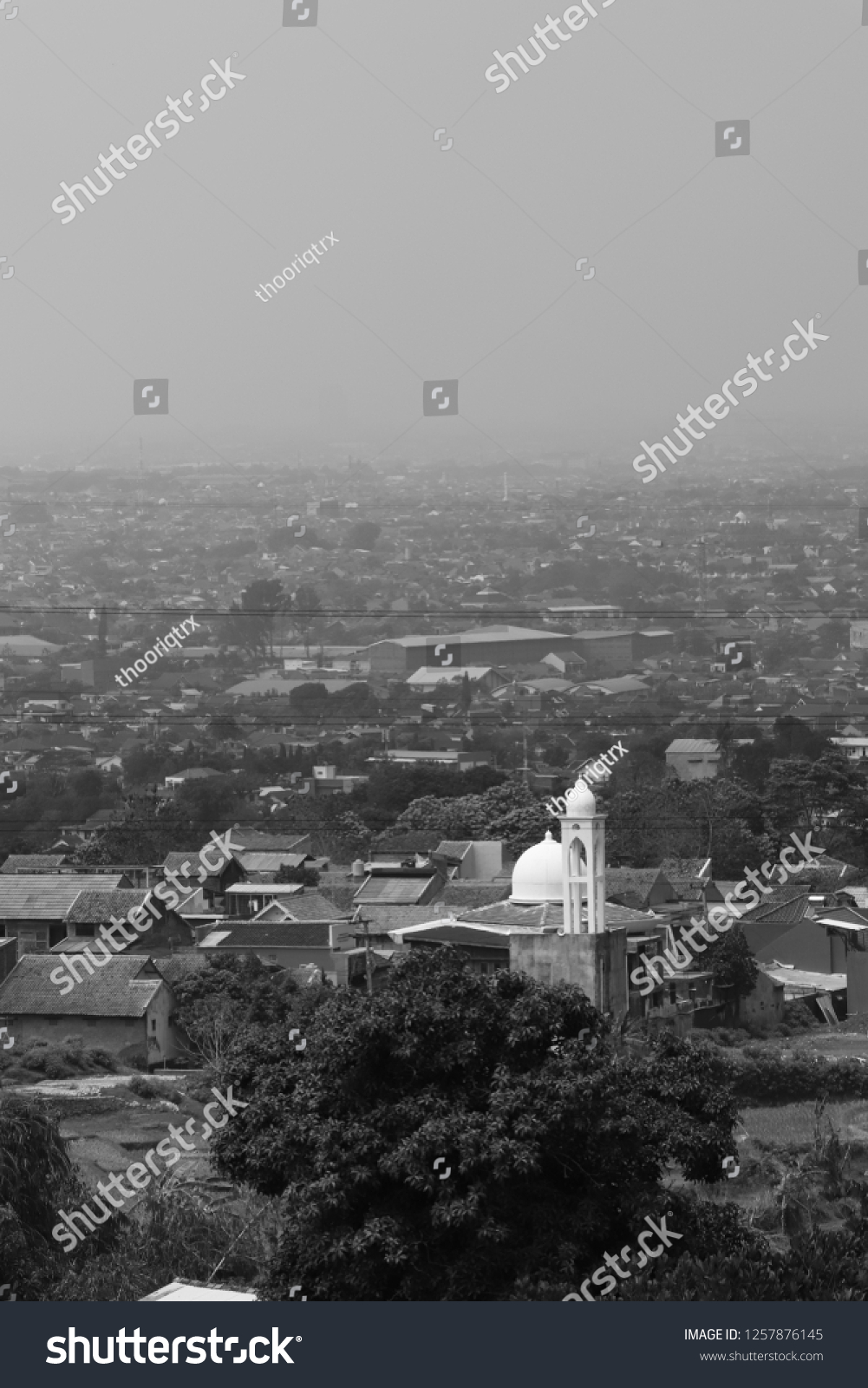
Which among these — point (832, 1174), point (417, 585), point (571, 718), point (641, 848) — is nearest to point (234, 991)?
point (832, 1174)

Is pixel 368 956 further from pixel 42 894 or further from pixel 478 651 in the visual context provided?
pixel 478 651

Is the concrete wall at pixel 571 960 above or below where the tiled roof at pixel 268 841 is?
above

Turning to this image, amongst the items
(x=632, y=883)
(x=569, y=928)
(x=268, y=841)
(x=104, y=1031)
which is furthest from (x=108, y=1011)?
(x=268, y=841)

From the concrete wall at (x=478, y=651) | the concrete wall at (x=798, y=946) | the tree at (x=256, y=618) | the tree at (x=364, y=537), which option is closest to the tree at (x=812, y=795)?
the concrete wall at (x=798, y=946)

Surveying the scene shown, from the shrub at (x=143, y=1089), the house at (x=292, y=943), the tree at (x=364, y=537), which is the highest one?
the tree at (x=364, y=537)

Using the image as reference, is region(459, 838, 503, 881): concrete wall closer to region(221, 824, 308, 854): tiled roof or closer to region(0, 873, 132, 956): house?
region(221, 824, 308, 854): tiled roof

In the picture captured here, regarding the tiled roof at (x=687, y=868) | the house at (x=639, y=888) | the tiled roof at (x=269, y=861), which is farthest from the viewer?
the tiled roof at (x=269, y=861)

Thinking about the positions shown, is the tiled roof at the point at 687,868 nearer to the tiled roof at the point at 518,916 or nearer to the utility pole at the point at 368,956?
the utility pole at the point at 368,956
